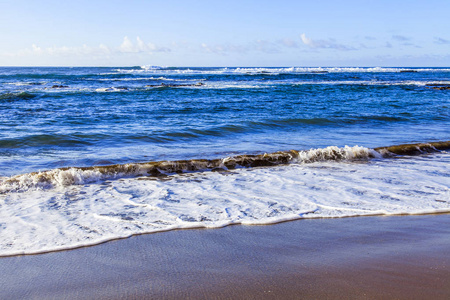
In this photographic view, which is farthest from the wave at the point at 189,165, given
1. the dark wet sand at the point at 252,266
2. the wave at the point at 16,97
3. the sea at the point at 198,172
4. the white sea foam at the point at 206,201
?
the wave at the point at 16,97

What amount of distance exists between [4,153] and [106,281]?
20.7ft

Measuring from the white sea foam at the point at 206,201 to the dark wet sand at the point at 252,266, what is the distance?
1.07 ft

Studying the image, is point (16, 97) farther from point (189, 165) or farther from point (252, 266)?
point (252, 266)

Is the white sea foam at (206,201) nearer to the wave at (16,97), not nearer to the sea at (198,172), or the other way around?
the sea at (198,172)

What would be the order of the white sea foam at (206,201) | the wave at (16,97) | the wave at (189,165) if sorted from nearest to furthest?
the white sea foam at (206,201)
the wave at (189,165)
the wave at (16,97)

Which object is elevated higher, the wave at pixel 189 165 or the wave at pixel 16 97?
the wave at pixel 16 97

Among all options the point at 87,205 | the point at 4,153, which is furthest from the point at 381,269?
the point at 4,153

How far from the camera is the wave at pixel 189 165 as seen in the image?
5668mm

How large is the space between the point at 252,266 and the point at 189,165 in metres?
3.97

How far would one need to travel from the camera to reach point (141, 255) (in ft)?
10.7

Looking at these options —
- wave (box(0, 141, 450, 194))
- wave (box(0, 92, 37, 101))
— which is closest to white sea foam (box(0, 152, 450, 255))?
wave (box(0, 141, 450, 194))

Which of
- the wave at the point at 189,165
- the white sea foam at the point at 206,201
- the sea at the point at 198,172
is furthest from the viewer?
the wave at the point at 189,165

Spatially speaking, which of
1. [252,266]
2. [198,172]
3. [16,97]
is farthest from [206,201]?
[16,97]

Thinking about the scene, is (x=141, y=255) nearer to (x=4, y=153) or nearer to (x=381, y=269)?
(x=381, y=269)
